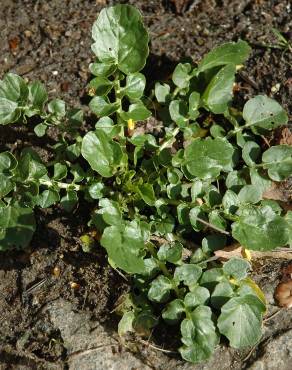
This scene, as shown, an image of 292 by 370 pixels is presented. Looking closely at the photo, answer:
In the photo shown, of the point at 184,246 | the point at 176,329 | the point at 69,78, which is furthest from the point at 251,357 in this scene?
the point at 69,78

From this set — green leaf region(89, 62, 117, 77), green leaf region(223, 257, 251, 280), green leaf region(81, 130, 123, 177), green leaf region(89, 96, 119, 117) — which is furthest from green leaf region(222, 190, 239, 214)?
green leaf region(89, 62, 117, 77)

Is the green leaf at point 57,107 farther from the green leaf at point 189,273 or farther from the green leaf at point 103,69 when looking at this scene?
the green leaf at point 189,273

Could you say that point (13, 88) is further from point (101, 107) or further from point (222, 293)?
point (222, 293)

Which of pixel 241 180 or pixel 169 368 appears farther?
pixel 241 180

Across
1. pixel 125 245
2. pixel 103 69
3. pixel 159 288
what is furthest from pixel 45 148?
pixel 159 288

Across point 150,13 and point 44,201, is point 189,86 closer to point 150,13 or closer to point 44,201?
point 150,13

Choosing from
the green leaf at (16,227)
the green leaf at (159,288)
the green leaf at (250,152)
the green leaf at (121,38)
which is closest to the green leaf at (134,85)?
the green leaf at (121,38)

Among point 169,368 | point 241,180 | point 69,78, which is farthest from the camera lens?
point 69,78
